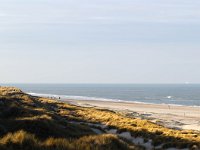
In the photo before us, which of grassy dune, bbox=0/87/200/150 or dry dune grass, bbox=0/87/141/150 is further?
grassy dune, bbox=0/87/200/150

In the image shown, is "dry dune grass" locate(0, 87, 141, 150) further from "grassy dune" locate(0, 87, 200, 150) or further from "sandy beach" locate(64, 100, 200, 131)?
"sandy beach" locate(64, 100, 200, 131)

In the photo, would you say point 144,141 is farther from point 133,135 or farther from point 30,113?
point 30,113

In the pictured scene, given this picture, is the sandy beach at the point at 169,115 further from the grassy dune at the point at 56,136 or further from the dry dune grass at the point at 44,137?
the dry dune grass at the point at 44,137

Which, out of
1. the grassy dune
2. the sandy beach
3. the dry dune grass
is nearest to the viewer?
the dry dune grass

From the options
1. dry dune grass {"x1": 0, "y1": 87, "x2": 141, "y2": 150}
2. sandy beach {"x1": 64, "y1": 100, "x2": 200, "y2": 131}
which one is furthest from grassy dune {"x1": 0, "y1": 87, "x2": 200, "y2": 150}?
sandy beach {"x1": 64, "y1": 100, "x2": 200, "y2": 131}

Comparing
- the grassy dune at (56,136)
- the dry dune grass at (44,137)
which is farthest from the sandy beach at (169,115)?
the dry dune grass at (44,137)

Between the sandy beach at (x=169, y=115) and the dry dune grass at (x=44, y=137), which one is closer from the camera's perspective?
the dry dune grass at (x=44, y=137)

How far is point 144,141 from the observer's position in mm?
22750

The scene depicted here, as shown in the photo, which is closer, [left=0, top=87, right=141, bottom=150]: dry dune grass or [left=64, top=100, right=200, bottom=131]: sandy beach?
[left=0, top=87, right=141, bottom=150]: dry dune grass

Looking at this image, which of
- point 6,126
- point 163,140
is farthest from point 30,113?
point 163,140

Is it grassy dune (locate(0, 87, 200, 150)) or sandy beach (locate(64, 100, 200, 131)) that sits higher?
grassy dune (locate(0, 87, 200, 150))

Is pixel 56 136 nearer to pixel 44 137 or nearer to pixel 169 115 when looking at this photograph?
pixel 44 137

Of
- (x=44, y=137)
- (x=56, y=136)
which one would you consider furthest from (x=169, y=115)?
(x=44, y=137)

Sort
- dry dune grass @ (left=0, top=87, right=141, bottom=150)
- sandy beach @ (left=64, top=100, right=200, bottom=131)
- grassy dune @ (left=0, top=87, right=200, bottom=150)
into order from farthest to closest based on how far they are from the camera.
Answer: sandy beach @ (left=64, top=100, right=200, bottom=131), grassy dune @ (left=0, top=87, right=200, bottom=150), dry dune grass @ (left=0, top=87, right=141, bottom=150)
